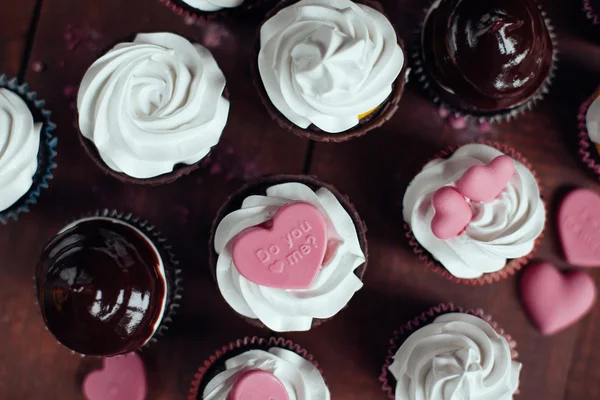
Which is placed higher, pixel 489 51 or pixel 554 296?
pixel 489 51

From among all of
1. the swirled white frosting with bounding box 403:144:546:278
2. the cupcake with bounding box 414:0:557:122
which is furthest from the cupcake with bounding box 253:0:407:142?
the swirled white frosting with bounding box 403:144:546:278

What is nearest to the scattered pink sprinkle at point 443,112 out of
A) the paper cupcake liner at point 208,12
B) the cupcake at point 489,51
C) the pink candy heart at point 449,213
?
the cupcake at point 489,51

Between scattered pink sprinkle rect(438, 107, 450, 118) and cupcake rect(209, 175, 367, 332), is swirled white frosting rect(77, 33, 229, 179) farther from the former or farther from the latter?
scattered pink sprinkle rect(438, 107, 450, 118)

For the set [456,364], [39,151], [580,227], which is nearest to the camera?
[456,364]

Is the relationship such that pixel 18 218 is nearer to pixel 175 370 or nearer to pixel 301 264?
pixel 175 370

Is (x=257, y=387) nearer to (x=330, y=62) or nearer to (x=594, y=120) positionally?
(x=330, y=62)

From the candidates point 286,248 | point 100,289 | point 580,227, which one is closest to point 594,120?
point 580,227

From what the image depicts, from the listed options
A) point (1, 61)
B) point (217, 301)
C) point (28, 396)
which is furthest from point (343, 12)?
point (28, 396)

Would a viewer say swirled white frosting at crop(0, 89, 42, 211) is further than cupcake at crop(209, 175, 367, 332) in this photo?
Yes
